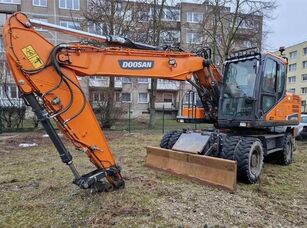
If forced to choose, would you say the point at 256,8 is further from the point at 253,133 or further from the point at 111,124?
the point at 253,133

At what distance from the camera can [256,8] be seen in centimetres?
2395

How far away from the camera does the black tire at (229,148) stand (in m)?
6.20

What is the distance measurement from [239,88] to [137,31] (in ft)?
44.3

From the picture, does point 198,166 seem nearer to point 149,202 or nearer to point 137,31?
point 149,202

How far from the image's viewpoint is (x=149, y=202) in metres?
5.12

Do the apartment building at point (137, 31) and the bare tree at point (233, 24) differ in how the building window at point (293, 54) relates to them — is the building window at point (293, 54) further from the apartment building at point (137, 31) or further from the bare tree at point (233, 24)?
the bare tree at point (233, 24)

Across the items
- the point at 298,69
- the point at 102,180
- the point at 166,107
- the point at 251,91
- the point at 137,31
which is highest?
the point at 298,69

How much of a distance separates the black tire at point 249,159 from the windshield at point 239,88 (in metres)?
0.83

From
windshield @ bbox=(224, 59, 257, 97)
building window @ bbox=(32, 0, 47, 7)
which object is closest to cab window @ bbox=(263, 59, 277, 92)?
windshield @ bbox=(224, 59, 257, 97)

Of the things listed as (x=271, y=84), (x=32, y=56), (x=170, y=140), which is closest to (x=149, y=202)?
(x=170, y=140)

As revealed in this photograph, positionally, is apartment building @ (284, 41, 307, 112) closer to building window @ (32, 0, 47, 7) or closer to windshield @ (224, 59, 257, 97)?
building window @ (32, 0, 47, 7)

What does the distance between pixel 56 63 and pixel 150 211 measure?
99.6 inches

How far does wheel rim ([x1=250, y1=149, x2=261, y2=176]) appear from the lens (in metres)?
6.54

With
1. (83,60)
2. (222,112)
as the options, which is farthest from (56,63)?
(222,112)
